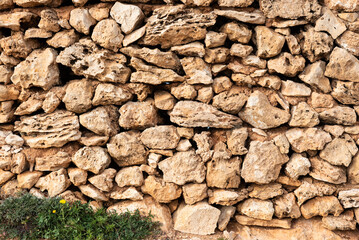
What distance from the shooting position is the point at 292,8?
337 centimetres

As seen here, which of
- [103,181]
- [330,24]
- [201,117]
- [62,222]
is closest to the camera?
[62,222]

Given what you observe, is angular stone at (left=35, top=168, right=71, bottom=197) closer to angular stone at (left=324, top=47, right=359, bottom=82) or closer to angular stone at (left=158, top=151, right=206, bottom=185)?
angular stone at (left=158, top=151, right=206, bottom=185)

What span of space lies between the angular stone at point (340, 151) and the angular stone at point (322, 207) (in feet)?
1.59

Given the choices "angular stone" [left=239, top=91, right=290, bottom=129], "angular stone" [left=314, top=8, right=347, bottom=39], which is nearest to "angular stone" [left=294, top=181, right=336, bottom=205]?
"angular stone" [left=239, top=91, right=290, bottom=129]

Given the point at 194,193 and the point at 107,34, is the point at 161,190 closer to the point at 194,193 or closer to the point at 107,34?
the point at 194,193

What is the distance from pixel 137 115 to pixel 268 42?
1.95 m

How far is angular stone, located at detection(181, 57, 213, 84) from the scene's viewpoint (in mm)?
3520

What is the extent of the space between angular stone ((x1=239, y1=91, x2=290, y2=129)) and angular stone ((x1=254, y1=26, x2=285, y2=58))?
1.71 ft

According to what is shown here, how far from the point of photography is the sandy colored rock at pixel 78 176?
142 inches

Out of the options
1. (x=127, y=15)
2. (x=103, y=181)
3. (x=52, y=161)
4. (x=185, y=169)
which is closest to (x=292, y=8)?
(x=127, y=15)

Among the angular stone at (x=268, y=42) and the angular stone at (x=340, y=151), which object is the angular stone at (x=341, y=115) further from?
the angular stone at (x=268, y=42)

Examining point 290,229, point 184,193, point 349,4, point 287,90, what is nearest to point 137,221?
point 184,193

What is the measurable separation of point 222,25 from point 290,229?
112 inches

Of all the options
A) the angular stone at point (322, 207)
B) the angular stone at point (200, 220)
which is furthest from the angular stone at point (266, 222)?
the angular stone at point (200, 220)
